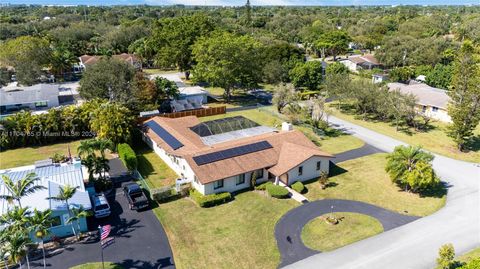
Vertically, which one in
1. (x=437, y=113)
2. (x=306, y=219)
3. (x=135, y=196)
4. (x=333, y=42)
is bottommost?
(x=306, y=219)

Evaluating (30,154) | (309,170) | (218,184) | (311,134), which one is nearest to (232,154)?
(218,184)

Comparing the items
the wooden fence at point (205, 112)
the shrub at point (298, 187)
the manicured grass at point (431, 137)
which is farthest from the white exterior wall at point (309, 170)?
the wooden fence at point (205, 112)

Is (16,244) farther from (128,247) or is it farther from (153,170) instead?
(153,170)

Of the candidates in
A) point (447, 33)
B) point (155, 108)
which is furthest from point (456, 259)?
point (447, 33)

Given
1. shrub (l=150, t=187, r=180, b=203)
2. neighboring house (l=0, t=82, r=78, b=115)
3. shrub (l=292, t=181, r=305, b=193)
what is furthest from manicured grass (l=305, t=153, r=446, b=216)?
neighboring house (l=0, t=82, r=78, b=115)

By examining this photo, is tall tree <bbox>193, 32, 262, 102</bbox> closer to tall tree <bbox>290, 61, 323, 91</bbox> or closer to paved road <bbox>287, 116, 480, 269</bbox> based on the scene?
tall tree <bbox>290, 61, 323, 91</bbox>

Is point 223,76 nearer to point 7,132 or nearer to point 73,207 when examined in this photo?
point 7,132

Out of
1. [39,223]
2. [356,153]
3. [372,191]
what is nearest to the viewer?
[39,223]
